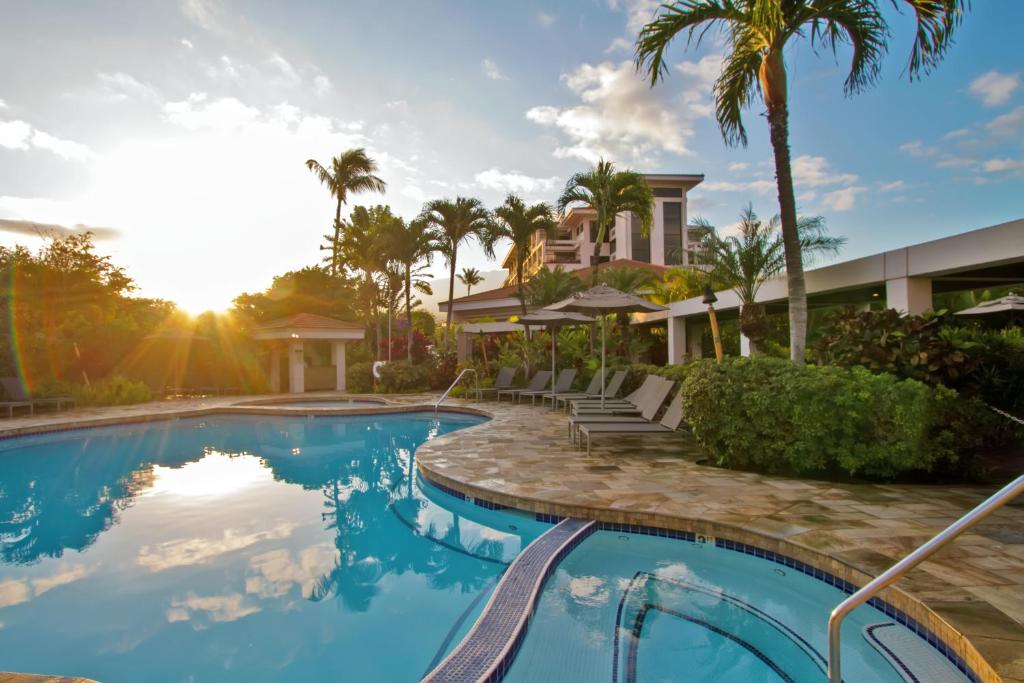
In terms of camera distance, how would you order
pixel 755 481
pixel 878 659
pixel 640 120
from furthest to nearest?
pixel 640 120
pixel 755 481
pixel 878 659

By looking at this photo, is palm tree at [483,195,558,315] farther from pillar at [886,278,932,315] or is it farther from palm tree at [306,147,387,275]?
palm tree at [306,147,387,275]

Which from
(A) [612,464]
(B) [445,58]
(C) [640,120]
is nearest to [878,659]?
(A) [612,464]

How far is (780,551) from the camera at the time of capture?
3951 millimetres

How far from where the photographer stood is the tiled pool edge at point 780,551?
8.36 feet

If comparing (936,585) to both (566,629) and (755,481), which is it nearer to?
(566,629)

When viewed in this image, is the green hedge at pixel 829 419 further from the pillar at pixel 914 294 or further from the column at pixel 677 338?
the column at pixel 677 338

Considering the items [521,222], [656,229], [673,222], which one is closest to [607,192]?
[521,222]

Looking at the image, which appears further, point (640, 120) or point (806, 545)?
point (640, 120)

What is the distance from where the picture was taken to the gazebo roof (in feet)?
68.1

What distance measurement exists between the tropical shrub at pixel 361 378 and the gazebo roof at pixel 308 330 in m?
1.57

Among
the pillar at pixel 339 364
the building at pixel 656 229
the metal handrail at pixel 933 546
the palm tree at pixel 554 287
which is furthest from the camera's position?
the building at pixel 656 229

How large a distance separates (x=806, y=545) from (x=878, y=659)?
995mm

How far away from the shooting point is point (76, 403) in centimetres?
1592

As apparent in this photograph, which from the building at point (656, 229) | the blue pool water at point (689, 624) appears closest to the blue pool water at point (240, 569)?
the blue pool water at point (689, 624)
